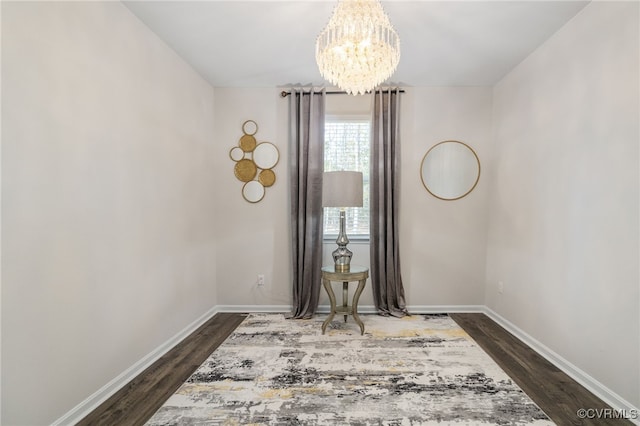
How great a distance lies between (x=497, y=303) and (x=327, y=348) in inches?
78.2

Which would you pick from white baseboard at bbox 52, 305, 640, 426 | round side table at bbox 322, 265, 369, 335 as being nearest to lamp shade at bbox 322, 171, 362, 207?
round side table at bbox 322, 265, 369, 335

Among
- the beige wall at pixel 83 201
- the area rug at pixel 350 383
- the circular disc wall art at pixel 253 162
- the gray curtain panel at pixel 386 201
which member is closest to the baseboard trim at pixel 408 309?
the gray curtain panel at pixel 386 201

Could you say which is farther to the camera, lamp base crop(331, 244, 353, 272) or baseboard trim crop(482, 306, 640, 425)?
lamp base crop(331, 244, 353, 272)

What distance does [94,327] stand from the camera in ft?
6.55

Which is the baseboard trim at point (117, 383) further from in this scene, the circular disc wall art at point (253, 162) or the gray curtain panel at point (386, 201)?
the gray curtain panel at point (386, 201)

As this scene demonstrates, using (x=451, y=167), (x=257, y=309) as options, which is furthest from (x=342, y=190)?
(x=257, y=309)

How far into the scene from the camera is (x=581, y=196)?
7.52ft

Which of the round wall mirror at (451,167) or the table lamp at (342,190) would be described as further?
the round wall mirror at (451,167)

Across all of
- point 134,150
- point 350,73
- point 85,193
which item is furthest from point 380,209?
point 85,193

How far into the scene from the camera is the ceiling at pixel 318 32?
226 centimetres

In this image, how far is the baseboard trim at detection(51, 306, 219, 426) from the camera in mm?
1833

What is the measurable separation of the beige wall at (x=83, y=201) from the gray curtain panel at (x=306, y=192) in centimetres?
120

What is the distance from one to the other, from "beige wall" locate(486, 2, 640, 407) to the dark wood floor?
7.1 inches

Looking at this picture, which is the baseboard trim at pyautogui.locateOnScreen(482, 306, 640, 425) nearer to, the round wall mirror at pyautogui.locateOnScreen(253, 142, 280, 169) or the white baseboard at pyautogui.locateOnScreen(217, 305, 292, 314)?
the white baseboard at pyautogui.locateOnScreen(217, 305, 292, 314)
